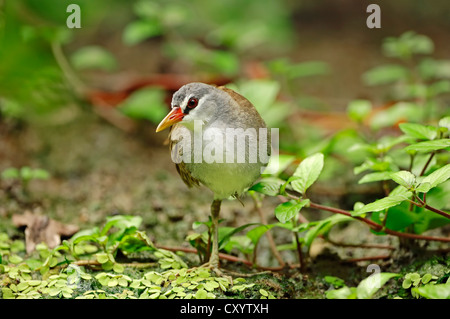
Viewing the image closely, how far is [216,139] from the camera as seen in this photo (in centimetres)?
192

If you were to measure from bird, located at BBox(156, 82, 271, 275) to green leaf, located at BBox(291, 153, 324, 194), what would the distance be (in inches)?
6.1

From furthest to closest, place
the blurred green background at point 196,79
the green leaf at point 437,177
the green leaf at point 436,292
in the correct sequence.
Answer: the blurred green background at point 196,79 → the green leaf at point 437,177 → the green leaf at point 436,292

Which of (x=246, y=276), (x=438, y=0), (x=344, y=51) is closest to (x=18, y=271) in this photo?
(x=246, y=276)

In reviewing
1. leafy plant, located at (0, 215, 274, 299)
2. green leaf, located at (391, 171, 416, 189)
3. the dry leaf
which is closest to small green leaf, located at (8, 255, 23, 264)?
leafy plant, located at (0, 215, 274, 299)

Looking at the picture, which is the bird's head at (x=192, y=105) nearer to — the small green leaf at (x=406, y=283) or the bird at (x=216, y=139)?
the bird at (x=216, y=139)

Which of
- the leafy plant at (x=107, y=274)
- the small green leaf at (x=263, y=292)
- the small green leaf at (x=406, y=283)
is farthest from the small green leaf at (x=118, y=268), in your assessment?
the small green leaf at (x=406, y=283)

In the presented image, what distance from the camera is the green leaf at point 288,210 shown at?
72.6 inches

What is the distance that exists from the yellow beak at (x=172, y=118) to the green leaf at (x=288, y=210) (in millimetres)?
509

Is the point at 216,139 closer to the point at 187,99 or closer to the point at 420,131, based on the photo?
the point at 187,99

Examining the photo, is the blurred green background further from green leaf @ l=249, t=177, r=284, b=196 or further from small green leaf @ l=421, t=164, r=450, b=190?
small green leaf @ l=421, t=164, r=450, b=190

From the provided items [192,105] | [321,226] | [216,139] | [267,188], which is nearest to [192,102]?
[192,105]

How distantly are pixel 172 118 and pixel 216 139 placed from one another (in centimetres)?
19

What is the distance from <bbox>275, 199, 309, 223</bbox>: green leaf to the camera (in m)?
1.84

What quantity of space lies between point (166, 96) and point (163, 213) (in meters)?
1.26
